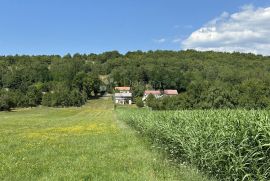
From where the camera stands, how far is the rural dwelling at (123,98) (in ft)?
534

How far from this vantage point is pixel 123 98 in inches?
6545

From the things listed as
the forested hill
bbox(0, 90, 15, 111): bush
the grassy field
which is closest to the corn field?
the grassy field

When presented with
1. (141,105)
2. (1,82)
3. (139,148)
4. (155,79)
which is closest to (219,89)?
(141,105)

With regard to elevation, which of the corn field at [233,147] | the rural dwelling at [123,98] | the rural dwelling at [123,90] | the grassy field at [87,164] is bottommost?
the rural dwelling at [123,98]

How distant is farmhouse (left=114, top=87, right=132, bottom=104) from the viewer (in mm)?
163250

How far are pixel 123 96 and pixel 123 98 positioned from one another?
3.09 m

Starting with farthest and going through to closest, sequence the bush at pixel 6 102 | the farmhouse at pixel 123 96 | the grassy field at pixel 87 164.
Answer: the farmhouse at pixel 123 96
the bush at pixel 6 102
the grassy field at pixel 87 164

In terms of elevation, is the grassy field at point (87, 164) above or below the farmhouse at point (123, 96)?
above

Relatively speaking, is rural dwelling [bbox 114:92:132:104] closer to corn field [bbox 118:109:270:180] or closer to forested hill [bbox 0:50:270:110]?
forested hill [bbox 0:50:270:110]

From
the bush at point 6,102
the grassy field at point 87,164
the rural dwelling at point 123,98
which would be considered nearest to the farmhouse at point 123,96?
the rural dwelling at point 123,98

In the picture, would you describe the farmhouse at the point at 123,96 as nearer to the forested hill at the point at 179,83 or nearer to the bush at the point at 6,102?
the forested hill at the point at 179,83

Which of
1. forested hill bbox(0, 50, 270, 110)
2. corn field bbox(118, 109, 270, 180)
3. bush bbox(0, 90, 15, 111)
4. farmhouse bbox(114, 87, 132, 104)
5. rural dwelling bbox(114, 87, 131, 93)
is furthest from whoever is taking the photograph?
rural dwelling bbox(114, 87, 131, 93)

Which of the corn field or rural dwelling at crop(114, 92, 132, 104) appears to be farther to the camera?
rural dwelling at crop(114, 92, 132, 104)

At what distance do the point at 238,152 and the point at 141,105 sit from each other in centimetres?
12578
